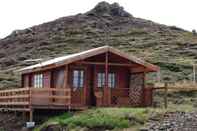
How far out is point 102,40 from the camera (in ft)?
286

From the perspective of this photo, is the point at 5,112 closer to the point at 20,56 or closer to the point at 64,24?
the point at 20,56

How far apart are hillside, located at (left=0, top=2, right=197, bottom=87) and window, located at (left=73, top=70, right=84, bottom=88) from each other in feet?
69.8

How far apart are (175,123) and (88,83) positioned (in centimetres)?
1032

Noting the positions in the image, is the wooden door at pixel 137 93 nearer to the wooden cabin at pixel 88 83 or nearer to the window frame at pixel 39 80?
the wooden cabin at pixel 88 83

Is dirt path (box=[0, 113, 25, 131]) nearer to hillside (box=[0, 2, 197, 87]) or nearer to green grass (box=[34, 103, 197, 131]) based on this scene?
green grass (box=[34, 103, 197, 131])

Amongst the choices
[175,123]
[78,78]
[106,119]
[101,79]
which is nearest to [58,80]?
[78,78]

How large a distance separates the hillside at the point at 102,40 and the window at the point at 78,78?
21.3m

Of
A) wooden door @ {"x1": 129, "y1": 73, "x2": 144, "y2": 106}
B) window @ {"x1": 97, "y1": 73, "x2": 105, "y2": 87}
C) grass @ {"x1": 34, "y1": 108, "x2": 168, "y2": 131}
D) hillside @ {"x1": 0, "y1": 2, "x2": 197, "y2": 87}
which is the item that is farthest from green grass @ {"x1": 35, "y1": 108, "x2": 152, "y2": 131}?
hillside @ {"x1": 0, "y1": 2, "x2": 197, "y2": 87}

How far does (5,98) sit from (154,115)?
1386 cm

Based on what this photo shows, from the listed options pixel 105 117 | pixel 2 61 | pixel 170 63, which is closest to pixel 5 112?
pixel 105 117

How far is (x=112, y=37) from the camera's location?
90.4 metres

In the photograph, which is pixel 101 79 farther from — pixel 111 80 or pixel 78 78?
pixel 78 78

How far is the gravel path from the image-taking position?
91.2ft

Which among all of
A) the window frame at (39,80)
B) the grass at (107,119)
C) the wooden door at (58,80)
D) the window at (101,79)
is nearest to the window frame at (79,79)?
the wooden door at (58,80)
